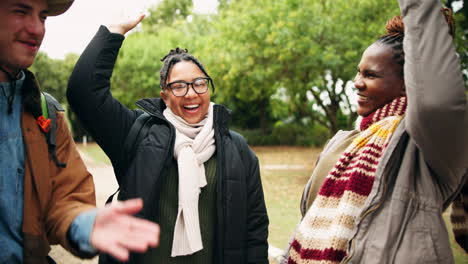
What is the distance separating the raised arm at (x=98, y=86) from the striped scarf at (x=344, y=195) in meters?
1.23

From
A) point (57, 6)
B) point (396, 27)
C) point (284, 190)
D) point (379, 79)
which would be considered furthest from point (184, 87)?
point (284, 190)

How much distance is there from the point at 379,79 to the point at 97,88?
1509mm

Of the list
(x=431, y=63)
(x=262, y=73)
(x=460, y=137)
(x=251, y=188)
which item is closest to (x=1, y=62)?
(x=251, y=188)

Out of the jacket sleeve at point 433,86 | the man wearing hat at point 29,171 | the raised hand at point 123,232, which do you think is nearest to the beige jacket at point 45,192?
the man wearing hat at point 29,171

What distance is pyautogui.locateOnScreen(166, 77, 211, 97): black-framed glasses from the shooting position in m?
2.70

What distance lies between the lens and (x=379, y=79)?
85.0 inches

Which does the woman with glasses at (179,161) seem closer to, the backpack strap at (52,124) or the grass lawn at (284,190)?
the backpack strap at (52,124)

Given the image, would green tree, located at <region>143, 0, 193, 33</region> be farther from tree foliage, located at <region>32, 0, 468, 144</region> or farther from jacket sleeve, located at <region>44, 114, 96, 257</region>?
jacket sleeve, located at <region>44, 114, 96, 257</region>

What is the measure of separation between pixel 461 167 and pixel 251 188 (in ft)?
4.20

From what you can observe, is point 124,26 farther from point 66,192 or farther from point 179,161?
point 66,192

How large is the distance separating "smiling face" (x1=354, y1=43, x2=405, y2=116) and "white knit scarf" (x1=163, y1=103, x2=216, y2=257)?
1011 mm

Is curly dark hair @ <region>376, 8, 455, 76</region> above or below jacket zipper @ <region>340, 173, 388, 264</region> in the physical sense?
above

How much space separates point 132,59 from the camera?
86.2 ft

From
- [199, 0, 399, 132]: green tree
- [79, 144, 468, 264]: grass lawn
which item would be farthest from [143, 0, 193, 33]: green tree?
[199, 0, 399, 132]: green tree
